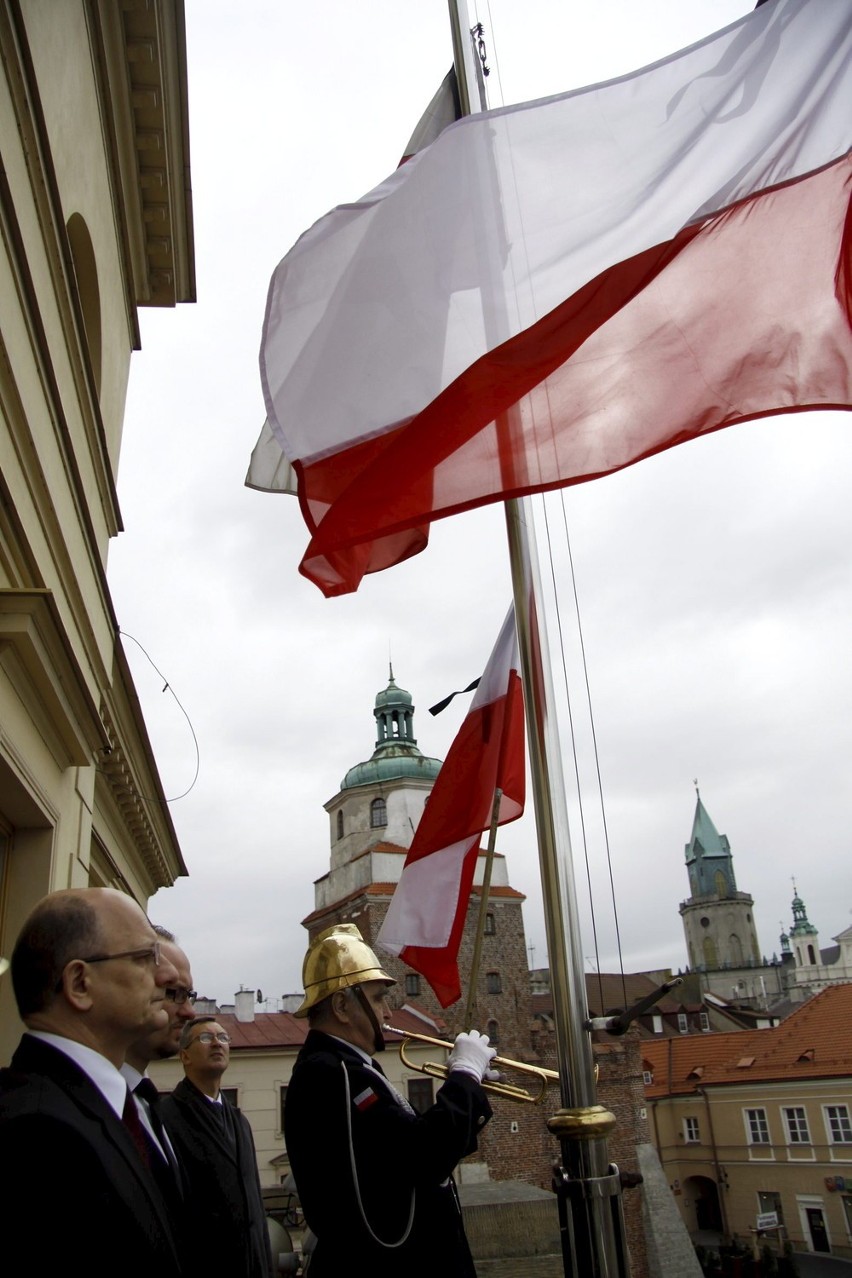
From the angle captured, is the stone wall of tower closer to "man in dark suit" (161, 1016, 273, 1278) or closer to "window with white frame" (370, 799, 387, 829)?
"window with white frame" (370, 799, 387, 829)

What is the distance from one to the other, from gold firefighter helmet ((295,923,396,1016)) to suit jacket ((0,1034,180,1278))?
1.79 m

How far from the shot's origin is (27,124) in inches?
173

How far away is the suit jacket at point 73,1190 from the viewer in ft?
5.90

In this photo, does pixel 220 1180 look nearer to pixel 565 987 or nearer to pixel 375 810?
pixel 565 987

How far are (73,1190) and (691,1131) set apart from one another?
52065mm

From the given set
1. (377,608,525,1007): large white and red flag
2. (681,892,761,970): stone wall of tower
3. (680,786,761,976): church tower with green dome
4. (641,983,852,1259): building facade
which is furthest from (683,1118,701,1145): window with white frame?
(681,892,761,970): stone wall of tower

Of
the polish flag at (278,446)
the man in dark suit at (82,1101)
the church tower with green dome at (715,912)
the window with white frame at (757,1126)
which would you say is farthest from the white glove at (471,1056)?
the church tower with green dome at (715,912)

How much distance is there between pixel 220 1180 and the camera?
4062 mm

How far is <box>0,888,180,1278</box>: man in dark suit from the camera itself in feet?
5.97

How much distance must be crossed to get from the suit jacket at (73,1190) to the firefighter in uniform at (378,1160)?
4.69 ft

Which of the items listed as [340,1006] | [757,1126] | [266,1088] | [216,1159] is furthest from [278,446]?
[757,1126]

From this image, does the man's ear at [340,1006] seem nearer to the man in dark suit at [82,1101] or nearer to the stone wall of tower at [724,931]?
the man in dark suit at [82,1101]

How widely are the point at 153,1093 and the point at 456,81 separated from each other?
14.1ft

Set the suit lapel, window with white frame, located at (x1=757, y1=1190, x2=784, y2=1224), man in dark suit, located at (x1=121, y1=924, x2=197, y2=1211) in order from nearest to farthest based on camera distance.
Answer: man in dark suit, located at (x1=121, y1=924, x2=197, y2=1211) → the suit lapel → window with white frame, located at (x1=757, y1=1190, x2=784, y2=1224)
